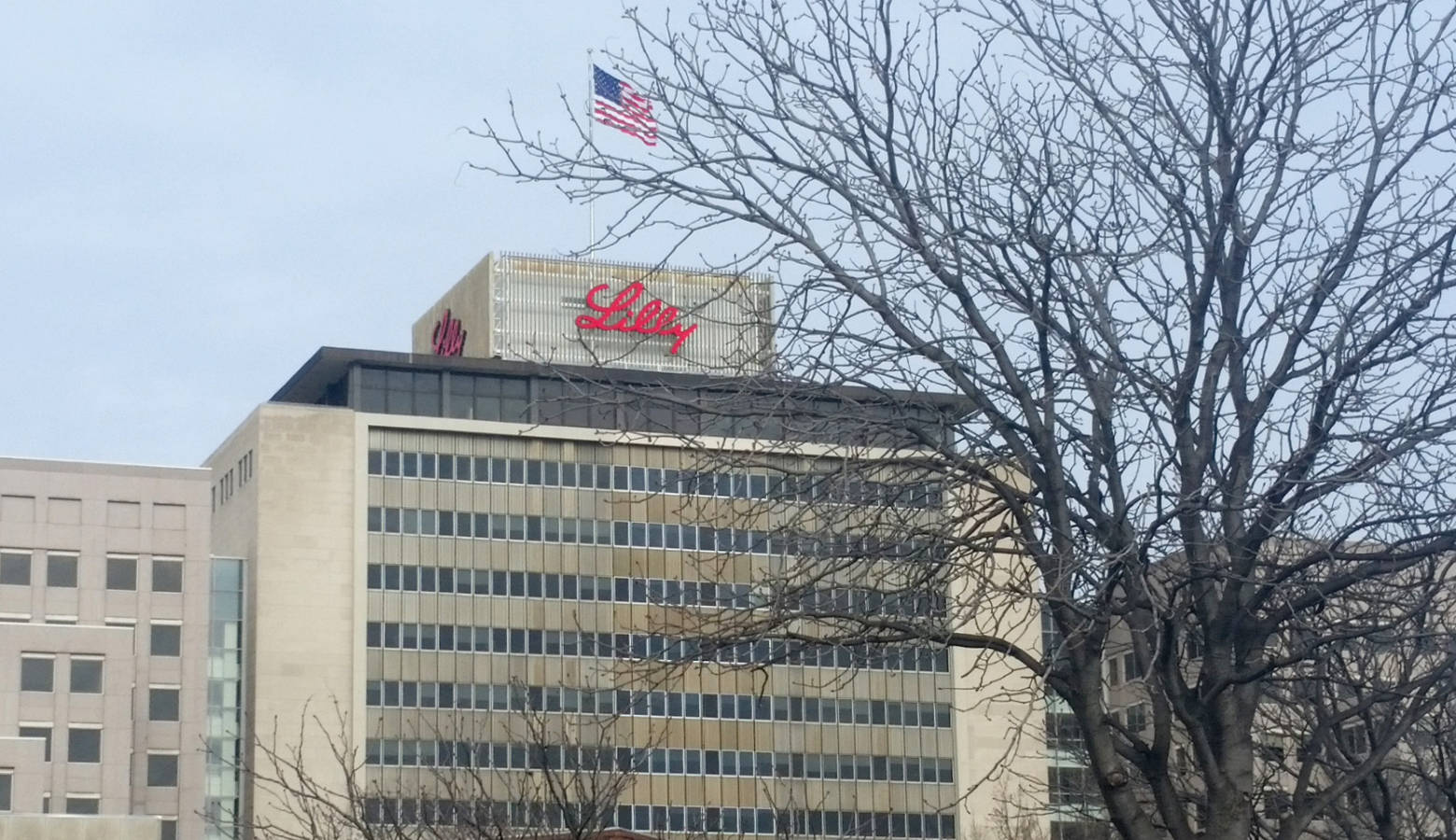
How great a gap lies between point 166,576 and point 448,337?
18727mm

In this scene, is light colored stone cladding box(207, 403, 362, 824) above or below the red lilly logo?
below

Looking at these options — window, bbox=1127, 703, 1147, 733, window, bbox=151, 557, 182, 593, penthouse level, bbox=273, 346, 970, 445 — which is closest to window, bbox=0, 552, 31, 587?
window, bbox=151, 557, 182, 593

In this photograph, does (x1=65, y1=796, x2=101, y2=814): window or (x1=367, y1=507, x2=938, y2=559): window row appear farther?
(x1=367, y1=507, x2=938, y2=559): window row

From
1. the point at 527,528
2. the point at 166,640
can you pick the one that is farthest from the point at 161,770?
the point at 527,528

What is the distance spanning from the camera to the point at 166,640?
88.1 metres

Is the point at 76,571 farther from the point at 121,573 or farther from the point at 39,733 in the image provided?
the point at 39,733

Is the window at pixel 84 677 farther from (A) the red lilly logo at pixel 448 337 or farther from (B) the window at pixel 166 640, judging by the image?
(A) the red lilly logo at pixel 448 337

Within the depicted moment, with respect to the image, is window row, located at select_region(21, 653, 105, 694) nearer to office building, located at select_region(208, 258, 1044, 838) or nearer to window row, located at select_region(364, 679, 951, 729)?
office building, located at select_region(208, 258, 1044, 838)

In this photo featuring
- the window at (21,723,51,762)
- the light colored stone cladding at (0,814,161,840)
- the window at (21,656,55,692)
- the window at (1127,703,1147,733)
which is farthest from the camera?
the window at (21,656,55,692)

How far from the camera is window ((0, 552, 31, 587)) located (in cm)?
8462

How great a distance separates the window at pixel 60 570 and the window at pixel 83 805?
9.78 m

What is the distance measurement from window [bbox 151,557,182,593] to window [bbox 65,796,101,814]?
10539 millimetres

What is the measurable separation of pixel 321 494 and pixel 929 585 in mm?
87658

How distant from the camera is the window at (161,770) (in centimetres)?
8662
